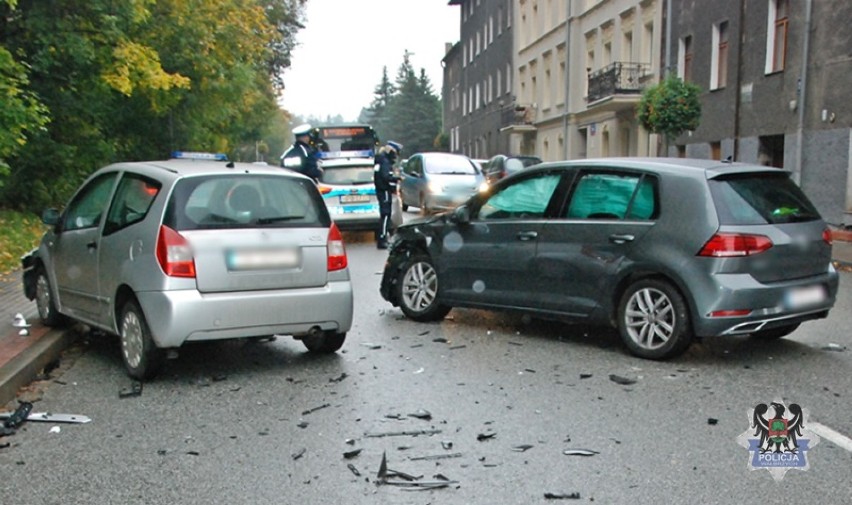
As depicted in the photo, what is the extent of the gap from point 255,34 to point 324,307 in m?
21.8

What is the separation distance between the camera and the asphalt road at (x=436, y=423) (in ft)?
13.6

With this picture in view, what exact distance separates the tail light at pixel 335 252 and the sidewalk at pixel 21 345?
2.37m

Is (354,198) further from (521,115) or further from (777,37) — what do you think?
(521,115)

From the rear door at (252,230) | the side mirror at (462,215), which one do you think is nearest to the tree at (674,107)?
the side mirror at (462,215)

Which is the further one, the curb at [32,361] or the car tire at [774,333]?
the car tire at [774,333]

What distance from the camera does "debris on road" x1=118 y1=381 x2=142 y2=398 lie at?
593 cm

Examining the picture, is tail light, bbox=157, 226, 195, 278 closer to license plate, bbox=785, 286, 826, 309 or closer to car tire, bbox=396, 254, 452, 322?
car tire, bbox=396, 254, 452, 322

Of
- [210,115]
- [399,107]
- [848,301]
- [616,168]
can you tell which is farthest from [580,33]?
[399,107]

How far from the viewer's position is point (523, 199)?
7.92 metres

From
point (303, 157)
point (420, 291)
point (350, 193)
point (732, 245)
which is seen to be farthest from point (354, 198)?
point (732, 245)

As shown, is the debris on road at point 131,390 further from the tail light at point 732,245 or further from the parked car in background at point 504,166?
the parked car in background at point 504,166

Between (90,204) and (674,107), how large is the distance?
57.6 ft

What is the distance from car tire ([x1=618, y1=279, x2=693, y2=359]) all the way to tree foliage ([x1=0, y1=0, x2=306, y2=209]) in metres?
7.97

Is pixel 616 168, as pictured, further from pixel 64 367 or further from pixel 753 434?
pixel 64 367
